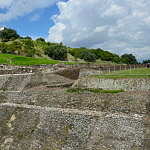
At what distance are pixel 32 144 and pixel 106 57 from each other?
74170mm

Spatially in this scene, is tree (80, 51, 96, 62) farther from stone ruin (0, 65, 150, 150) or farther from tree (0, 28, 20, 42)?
stone ruin (0, 65, 150, 150)

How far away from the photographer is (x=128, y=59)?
96062 mm

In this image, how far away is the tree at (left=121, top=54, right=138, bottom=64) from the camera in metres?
93.4

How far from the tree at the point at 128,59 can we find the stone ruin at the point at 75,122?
73065 mm

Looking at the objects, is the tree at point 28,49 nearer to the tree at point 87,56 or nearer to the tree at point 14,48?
the tree at point 14,48

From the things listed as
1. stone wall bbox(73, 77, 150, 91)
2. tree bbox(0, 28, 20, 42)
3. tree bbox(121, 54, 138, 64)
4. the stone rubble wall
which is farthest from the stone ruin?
tree bbox(121, 54, 138, 64)

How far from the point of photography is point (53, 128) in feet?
57.5

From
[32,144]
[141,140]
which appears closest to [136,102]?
[141,140]

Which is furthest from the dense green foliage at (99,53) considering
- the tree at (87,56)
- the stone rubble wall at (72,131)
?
the stone rubble wall at (72,131)

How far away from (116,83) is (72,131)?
32.1ft

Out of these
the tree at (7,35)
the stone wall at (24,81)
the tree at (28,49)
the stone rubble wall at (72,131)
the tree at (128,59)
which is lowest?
the stone rubble wall at (72,131)

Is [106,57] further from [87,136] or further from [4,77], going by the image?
[87,136]

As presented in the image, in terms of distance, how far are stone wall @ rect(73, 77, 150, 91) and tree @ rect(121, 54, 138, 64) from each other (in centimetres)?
6633

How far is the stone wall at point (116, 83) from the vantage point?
23828mm
